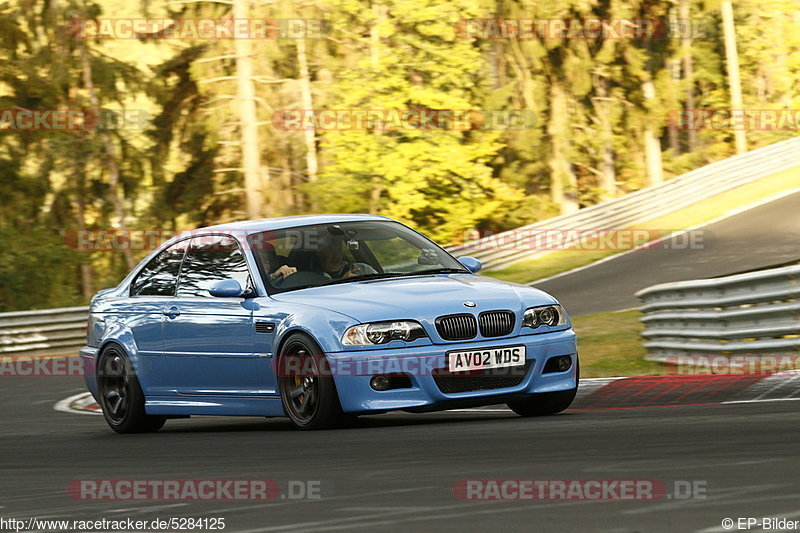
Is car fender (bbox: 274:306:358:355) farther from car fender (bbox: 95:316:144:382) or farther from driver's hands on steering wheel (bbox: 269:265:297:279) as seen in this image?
car fender (bbox: 95:316:144:382)

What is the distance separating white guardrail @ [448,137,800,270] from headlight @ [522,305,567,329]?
63.9 feet

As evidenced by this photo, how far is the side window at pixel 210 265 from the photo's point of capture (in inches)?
400

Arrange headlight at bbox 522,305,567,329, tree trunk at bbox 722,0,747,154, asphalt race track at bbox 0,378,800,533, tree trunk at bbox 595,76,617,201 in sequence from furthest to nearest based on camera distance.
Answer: tree trunk at bbox 722,0,747,154 < tree trunk at bbox 595,76,617,201 < headlight at bbox 522,305,567,329 < asphalt race track at bbox 0,378,800,533

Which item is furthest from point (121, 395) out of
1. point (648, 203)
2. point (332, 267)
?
point (648, 203)

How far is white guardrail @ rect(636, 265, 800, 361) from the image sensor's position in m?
11.4

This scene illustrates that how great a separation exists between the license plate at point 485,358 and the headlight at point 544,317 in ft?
0.66

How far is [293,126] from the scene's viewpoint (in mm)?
43875

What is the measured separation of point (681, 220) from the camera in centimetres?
3167

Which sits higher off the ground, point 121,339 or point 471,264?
point 471,264

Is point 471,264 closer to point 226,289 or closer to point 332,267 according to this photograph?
point 332,267

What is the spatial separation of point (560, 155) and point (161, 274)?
3676cm

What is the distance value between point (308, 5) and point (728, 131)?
21.7m

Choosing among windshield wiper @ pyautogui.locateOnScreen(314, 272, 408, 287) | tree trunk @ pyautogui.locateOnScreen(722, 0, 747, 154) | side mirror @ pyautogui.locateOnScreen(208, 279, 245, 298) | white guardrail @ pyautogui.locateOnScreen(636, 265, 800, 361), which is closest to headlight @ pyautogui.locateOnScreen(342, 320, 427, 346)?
windshield wiper @ pyautogui.locateOnScreen(314, 272, 408, 287)

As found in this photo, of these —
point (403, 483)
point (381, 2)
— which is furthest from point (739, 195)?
point (403, 483)
